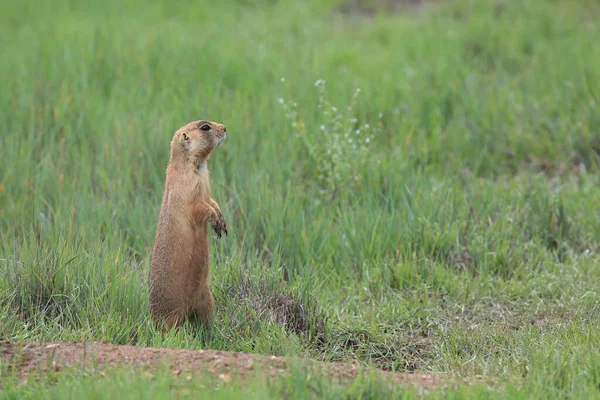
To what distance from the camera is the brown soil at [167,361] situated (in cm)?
427

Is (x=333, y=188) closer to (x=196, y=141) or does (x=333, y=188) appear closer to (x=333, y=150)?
(x=333, y=150)

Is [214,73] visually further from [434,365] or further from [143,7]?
[434,365]

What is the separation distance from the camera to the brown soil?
4270 mm

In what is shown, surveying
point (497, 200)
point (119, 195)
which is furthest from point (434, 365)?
point (119, 195)

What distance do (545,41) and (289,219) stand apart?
4.82m

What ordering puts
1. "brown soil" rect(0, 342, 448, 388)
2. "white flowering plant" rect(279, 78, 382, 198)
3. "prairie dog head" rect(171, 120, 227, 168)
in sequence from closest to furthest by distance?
"brown soil" rect(0, 342, 448, 388) → "prairie dog head" rect(171, 120, 227, 168) → "white flowering plant" rect(279, 78, 382, 198)

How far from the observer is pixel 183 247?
5.05 meters

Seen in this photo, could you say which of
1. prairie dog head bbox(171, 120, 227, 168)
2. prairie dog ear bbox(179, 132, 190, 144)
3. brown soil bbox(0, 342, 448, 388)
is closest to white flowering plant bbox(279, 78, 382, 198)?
prairie dog head bbox(171, 120, 227, 168)

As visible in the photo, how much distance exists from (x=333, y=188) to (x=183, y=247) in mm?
2238

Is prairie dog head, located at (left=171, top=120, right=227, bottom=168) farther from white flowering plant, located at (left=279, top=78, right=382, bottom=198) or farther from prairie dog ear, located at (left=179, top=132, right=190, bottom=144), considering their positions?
white flowering plant, located at (left=279, top=78, right=382, bottom=198)

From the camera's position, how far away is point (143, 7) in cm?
1205

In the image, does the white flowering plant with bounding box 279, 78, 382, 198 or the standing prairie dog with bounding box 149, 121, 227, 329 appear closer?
the standing prairie dog with bounding box 149, 121, 227, 329

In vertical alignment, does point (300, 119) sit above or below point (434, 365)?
above

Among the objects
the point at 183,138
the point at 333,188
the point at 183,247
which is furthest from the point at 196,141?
the point at 333,188
